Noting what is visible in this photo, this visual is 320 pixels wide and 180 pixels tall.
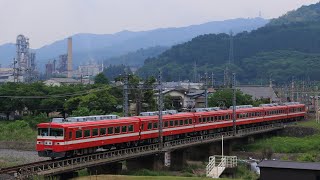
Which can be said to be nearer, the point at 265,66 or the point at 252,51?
the point at 265,66

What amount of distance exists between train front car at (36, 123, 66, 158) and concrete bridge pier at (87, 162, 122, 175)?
2.57 m

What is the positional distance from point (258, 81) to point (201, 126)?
333 feet

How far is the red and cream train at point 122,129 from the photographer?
87.4ft

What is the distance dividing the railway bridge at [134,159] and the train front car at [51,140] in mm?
583

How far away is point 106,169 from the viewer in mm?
29922

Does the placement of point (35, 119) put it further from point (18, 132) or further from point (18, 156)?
point (18, 156)

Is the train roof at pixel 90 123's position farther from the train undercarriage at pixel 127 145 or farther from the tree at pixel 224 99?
the tree at pixel 224 99

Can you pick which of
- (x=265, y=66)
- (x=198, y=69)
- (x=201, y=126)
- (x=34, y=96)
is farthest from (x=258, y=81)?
(x=201, y=126)

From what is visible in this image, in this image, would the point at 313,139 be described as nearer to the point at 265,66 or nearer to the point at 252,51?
the point at 265,66

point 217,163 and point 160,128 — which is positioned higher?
point 160,128

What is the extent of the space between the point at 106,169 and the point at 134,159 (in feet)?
13.6

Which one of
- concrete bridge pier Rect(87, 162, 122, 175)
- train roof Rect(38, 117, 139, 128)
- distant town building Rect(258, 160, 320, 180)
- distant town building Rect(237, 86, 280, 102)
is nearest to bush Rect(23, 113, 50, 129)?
train roof Rect(38, 117, 139, 128)

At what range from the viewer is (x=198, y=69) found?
159m

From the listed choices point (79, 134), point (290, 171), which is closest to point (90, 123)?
point (79, 134)
